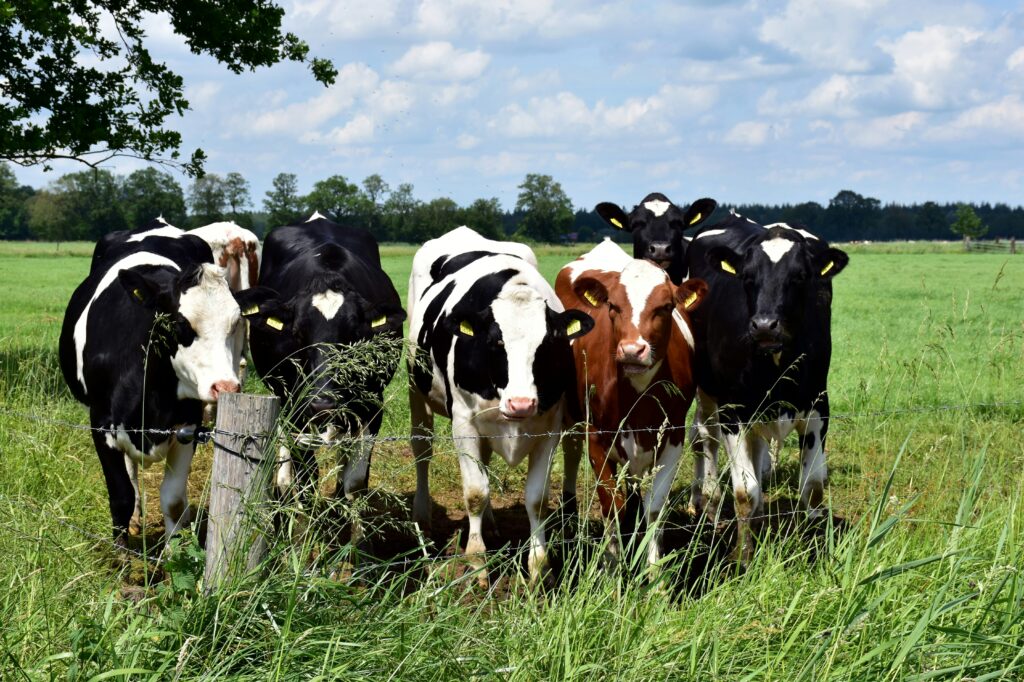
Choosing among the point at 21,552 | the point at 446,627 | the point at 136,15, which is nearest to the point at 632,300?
the point at 446,627

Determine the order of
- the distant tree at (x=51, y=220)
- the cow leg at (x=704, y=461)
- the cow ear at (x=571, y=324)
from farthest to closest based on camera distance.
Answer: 1. the distant tree at (x=51, y=220)
2. the cow leg at (x=704, y=461)
3. the cow ear at (x=571, y=324)

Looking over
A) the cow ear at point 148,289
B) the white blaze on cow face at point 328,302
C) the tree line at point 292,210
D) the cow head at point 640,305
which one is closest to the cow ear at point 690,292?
the cow head at point 640,305

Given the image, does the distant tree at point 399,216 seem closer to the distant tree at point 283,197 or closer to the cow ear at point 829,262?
the distant tree at point 283,197

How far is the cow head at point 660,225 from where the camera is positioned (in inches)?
380

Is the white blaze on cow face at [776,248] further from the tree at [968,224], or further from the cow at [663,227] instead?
the tree at [968,224]

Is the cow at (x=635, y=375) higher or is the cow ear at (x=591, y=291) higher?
the cow ear at (x=591, y=291)

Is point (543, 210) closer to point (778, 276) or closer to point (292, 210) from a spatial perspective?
point (292, 210)

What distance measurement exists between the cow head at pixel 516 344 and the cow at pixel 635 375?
A: 0.20m

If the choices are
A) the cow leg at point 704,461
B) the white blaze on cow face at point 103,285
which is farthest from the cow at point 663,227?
the white blaze on cow face at point 103,285

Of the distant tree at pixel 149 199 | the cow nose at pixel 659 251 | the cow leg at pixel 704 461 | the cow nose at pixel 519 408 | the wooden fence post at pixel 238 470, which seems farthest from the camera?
the distant tree at pixel 149 199

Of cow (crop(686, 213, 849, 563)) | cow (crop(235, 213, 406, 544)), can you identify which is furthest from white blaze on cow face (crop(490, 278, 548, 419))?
cow (crop(686, 213, 849, 563))

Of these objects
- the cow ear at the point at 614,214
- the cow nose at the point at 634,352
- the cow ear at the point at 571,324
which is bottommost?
the cow nose at the point at 634,352

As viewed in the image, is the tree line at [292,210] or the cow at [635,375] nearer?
the cow at [635,375]

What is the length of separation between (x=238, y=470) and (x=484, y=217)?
105 m
